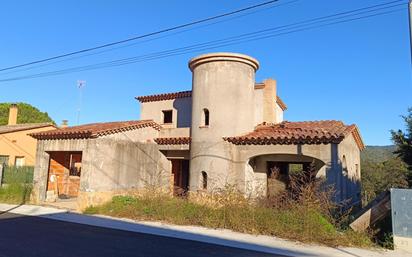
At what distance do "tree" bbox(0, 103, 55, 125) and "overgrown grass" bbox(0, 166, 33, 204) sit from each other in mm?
27432

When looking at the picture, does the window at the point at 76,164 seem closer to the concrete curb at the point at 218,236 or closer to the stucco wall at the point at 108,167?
the stucco wall at the point at 108,167

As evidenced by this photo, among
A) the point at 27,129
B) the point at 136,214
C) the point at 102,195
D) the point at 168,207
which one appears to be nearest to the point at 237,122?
the point at 168,207

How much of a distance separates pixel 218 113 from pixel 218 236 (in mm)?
6872

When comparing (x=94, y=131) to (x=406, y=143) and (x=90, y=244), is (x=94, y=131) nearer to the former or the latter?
(x=90, y=244)

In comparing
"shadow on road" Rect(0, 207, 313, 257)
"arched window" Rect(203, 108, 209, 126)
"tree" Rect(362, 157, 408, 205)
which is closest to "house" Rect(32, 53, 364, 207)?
"arched window" Rect(203, 108, 209, 126)

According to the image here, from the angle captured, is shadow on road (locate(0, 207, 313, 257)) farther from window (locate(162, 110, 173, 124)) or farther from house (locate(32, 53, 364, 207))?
window (locate(162, 110, 173, 124))

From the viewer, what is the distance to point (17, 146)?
28.6 meters

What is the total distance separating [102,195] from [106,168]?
1.25 metres

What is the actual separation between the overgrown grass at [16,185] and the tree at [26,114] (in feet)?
90.0

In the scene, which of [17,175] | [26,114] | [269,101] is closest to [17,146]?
[17,175]

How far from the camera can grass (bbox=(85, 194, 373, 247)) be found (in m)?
9.77

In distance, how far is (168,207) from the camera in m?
13.3

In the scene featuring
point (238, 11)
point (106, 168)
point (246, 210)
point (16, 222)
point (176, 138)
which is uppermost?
point (238, 11)

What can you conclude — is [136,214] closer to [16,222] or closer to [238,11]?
[16,222]
